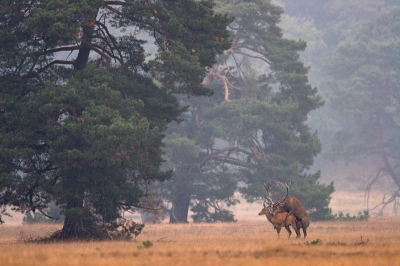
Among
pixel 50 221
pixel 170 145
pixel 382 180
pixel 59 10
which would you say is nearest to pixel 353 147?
pixel 382 180

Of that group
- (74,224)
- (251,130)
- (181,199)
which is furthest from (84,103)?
(181,199)

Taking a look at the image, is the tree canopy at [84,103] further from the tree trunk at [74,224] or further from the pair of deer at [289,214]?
the pair of deer at [289,214]

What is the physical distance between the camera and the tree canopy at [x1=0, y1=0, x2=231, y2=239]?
71.4 feet

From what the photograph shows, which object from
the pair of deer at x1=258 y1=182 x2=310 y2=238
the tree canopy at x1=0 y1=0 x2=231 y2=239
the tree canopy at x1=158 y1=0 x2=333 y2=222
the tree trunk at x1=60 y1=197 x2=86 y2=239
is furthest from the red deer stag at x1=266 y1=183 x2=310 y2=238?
the tree canopy at x1=158 y1=0 x2=333 y2=222

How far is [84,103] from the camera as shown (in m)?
22.5

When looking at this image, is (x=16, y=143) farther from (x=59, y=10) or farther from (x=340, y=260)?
(x=340, y=260)

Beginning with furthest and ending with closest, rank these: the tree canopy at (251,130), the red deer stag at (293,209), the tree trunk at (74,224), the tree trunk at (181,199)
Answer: the tree trunk at (181,199), the tree canopy at (251,130), the red deer stag at (293,209), the tree trunk at (74,224)

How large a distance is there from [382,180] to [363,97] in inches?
527

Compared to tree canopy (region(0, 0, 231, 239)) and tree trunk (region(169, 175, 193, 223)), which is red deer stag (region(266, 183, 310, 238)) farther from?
tree trunk (region(169, 175, 193, 223))

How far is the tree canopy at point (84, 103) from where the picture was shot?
856 inches

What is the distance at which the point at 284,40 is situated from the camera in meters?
43.6

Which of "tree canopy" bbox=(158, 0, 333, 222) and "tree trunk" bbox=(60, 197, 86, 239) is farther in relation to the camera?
"tree canopy" bbox=(158, 0, 333, 222)

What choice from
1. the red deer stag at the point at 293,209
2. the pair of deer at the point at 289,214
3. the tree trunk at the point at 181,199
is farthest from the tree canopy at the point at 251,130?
the red deer stag at the point at 293,209

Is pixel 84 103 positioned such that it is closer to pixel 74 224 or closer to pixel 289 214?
pixel 74 224
